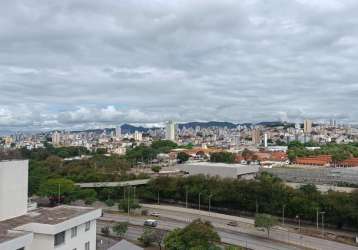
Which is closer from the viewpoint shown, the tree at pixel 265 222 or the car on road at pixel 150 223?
the tree at pixel 265 222

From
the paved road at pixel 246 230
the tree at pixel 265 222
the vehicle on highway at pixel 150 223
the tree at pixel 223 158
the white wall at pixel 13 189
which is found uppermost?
the white wall at pixel 13 189

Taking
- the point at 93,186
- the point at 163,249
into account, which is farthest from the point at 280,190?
the point at 93,186

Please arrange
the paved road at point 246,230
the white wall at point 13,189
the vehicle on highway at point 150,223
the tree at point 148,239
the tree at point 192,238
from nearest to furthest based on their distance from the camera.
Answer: the white wall at point 13,189 < the tree at point 192,238 < the tree at point 148,239 < the paved road at point 246,230 < the vehicle on highway at point 150,223

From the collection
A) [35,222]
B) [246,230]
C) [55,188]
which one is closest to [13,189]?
[35,222]

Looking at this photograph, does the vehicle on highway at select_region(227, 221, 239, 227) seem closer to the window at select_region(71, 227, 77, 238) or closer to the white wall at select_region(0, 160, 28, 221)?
the window at select_region(71, 227, 77, 238)

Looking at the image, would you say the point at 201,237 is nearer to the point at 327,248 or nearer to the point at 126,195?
the point at 327,248

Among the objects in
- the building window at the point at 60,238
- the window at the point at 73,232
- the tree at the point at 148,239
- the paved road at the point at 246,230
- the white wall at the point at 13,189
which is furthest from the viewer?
the paved road at the point at 246,230

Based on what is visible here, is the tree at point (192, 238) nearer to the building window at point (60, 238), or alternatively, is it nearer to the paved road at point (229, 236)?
the paved road at point (229, 236)

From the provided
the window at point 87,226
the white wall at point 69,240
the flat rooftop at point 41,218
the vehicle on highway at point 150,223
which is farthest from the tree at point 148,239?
the window at point 87,226
